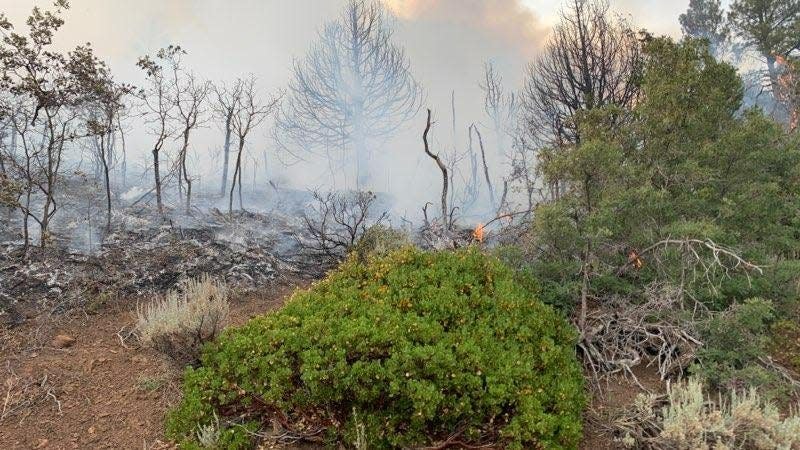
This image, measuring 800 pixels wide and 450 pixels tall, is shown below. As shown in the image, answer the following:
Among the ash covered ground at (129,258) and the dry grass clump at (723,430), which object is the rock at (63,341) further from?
the dry grass clump at (723,430)

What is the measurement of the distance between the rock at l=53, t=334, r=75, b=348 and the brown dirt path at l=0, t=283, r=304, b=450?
0.04 metres

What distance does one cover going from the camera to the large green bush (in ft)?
9.68

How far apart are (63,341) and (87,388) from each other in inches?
40.2

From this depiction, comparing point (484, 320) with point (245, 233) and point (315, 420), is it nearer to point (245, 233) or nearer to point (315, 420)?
point (315, 420)

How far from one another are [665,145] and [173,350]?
532 centimetres

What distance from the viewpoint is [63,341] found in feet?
17.2

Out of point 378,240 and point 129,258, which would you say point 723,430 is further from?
point 129,258

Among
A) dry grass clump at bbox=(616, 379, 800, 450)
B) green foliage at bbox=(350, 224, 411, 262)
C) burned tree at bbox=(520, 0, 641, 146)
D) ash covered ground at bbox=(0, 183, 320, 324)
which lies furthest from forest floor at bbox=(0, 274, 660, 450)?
burned tree at bbox=(520, 0, 641, 146)

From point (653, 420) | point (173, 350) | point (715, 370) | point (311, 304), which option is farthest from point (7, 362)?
point (715, 370)

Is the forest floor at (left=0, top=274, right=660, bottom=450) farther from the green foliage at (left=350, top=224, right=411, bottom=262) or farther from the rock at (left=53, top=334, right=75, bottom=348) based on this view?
the green foliage at (left=350, top=224, right=411, bottom=262)

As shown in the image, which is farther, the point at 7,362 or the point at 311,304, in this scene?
the point at 7,362

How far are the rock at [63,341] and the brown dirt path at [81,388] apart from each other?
0.12 feet

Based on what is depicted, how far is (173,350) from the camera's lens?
4402 mm

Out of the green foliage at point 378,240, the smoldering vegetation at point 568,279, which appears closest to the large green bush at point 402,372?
the smoldering vegetation at point 568,279
